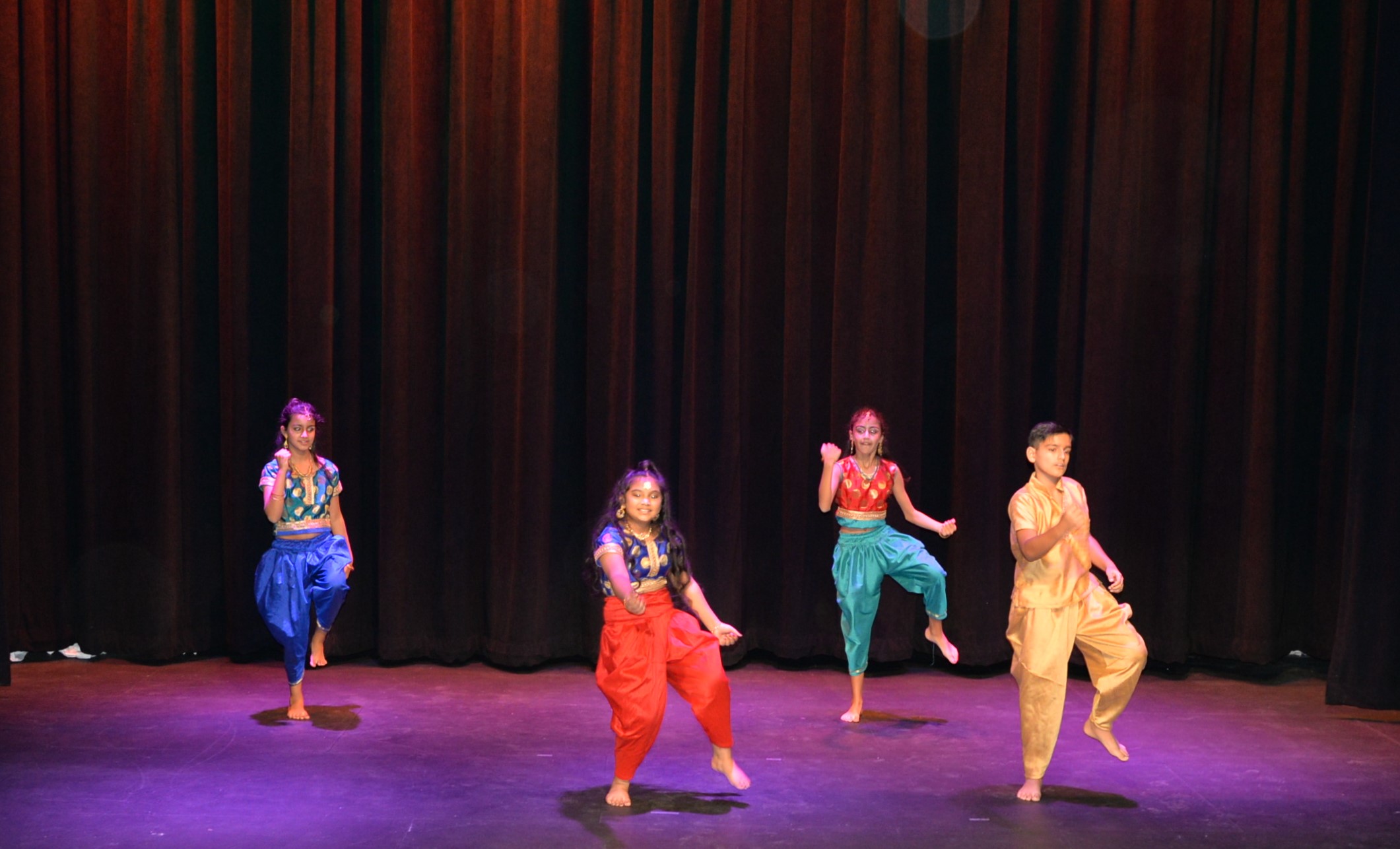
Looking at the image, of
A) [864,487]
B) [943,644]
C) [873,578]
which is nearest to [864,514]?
[864,487]

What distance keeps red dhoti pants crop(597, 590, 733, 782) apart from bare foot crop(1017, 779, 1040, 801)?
951 millimetres

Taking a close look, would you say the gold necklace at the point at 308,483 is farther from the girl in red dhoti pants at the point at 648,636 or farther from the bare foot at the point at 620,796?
the bare foot at the point at 620,796

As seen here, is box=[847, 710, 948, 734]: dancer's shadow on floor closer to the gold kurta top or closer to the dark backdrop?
the dark backdrop

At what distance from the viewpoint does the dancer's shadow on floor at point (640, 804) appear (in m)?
3.81

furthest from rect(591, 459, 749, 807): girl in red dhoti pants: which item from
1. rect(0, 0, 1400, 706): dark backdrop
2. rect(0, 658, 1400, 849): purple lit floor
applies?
rect(0, 0, 1400, 706): dark backdrop

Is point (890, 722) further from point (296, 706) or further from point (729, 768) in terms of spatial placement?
point (296, 706)

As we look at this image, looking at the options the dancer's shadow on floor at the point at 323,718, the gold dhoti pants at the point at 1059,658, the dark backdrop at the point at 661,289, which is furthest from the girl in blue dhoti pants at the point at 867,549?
the dancer's shadow on floor at the point at 323,718

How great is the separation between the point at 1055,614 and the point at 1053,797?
0.59 m

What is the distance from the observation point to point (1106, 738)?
13.9 feet

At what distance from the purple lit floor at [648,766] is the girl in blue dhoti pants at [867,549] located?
34cm

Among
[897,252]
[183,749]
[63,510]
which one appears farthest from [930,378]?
[63,510]

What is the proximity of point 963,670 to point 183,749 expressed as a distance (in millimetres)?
3422

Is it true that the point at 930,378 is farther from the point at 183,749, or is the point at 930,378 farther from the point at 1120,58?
the point at 183,749

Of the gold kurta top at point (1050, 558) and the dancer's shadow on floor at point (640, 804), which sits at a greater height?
the gold kurta top at point (1050, 558)
